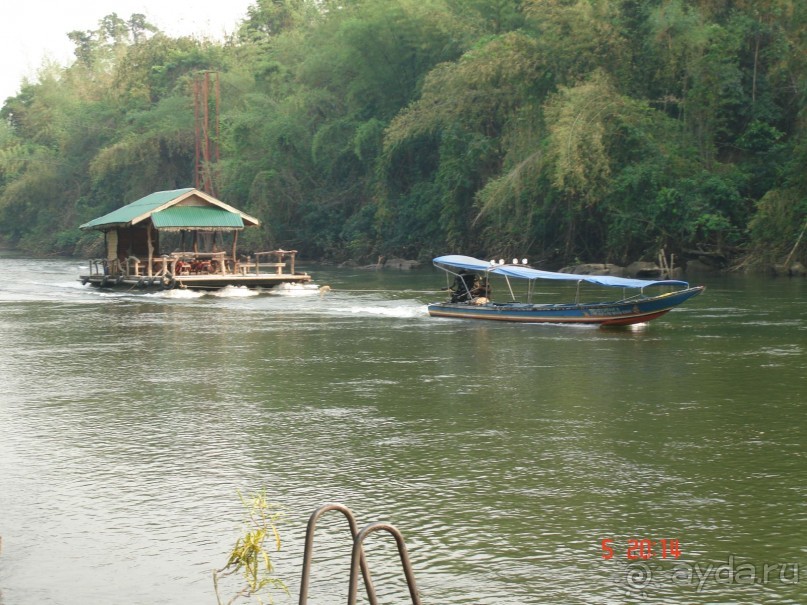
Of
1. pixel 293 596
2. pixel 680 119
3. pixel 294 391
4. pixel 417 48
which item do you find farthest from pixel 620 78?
pixel 293 596

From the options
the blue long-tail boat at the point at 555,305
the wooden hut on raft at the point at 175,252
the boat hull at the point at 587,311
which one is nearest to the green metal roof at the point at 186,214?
the wooden hut on raft at the point at 175,252

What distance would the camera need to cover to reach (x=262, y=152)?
208 ft

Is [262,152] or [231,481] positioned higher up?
[262,152]

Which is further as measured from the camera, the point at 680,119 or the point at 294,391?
the point at 680,119

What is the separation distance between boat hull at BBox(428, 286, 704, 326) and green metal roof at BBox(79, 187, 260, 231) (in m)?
14.8

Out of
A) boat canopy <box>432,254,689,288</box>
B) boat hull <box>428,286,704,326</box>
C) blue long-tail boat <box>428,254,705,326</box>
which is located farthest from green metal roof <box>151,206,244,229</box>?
boat hull <box>428,286,704,326</box>

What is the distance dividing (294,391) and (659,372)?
5883 millimetres

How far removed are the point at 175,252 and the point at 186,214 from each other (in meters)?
2.03

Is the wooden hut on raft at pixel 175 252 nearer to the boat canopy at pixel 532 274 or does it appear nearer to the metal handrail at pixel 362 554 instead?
the boat canopy at pixel 532 274

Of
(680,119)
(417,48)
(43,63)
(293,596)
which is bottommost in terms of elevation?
(293,596)

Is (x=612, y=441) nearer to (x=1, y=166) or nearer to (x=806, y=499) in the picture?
(x=806, y=499)

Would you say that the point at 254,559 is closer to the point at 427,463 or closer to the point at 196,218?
the point at 427,463

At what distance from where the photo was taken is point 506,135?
4822 cm

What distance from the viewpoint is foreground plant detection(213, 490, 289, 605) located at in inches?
222
